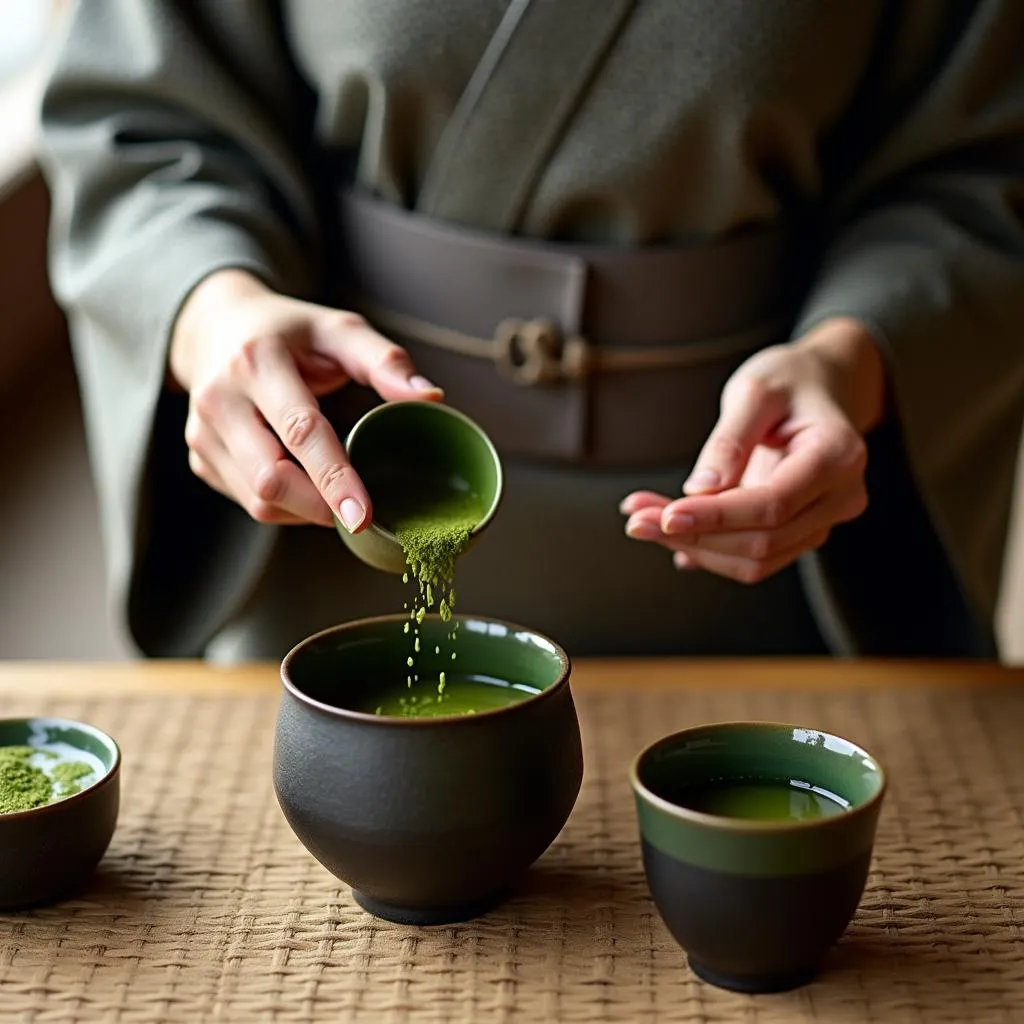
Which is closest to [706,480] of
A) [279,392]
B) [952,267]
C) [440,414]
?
[440,414]

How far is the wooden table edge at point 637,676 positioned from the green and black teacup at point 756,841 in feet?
1.13

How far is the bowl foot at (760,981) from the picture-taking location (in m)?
0.78

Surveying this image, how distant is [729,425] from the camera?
3.40ft

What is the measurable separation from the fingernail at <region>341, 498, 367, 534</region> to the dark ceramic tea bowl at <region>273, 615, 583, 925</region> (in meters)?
0.09

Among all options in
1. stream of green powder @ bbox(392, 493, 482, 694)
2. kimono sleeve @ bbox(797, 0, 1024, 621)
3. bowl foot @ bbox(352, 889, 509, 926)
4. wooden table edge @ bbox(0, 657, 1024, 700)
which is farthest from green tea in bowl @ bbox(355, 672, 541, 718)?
kimono sleeve @ bbox(797, 0, 1024, 621)

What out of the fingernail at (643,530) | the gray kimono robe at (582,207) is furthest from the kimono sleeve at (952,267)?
the fingernail at (643,530)

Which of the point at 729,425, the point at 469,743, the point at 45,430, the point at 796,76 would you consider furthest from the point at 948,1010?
the point at 45,430

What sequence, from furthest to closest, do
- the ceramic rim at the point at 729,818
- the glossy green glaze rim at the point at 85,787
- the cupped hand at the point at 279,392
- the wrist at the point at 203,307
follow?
the wrist at the point at 203,307 → the cupped hand at the point at 279,392 → the glossy green glaze rim at the point at 85,787 → the ceramic rim at the point at 729,818

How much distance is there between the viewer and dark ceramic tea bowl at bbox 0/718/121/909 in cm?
85

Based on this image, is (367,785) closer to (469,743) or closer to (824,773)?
(469,743)

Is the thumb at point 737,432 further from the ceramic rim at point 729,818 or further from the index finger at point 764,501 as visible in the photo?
the ceramic rim at point 729,818

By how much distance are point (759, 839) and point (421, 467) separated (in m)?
0.38

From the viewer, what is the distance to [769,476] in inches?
41.4

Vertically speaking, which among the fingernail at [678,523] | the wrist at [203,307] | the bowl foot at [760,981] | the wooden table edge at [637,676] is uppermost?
the fingernail at [678,523]
